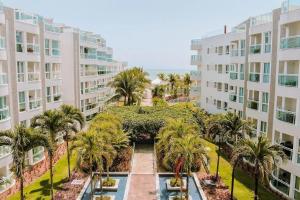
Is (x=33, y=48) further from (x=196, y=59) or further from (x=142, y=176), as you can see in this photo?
(x=196, y=59)

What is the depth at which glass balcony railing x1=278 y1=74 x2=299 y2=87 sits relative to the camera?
22.8 metres

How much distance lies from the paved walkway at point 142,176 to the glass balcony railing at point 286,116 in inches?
453

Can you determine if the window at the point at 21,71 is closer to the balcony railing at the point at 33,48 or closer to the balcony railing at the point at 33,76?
the balcony railing at the point at 33,76

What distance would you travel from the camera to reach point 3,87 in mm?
24719

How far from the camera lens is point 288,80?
77.2ft

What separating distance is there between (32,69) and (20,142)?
47.8ft

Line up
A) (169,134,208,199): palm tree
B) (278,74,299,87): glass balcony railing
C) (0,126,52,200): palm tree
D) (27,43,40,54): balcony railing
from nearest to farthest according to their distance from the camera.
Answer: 1. (0,126,52,200): palm tree
2. (169,134,208,199): palm tree
3. (278,74,299,87): glass balcony railing
4. (27,43,40,54): balcony railing

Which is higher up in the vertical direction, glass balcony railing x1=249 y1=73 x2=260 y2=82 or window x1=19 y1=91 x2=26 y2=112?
glass balcony railing x1=249 y1=73 x2=260 y2=82

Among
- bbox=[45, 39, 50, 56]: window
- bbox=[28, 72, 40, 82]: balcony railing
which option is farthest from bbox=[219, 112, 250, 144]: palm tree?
bbox=[45, 39, 50, 56]: window

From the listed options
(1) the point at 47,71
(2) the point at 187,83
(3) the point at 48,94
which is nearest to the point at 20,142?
(3) the point at 48,94

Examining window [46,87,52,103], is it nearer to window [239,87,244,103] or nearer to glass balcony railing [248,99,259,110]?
window [239,87,244,103]

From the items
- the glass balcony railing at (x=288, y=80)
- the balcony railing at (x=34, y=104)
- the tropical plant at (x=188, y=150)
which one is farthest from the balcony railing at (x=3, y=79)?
the glass balcony railing at (x=288, y=80)

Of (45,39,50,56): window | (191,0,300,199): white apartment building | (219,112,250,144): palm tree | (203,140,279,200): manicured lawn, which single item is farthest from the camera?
(45,39,50,56): window

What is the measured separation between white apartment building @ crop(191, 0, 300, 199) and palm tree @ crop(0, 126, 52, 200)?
57.9 feet
